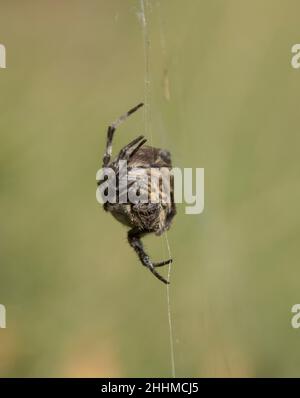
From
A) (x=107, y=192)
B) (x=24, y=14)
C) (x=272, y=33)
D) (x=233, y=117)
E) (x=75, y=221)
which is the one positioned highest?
(x=24, y=14)

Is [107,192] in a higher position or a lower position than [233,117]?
lower

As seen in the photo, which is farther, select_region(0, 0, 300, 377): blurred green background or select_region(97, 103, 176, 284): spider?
select_region(0, 0, 300, 377): blurred green background

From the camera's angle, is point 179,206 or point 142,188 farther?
point 179,206

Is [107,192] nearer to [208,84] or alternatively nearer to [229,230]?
[229,230]

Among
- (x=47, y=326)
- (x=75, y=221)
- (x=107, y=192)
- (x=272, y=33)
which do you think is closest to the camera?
(x=107, y=192)

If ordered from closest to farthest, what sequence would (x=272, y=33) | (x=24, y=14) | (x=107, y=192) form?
(x=107, y=192), (x=272, y=33), (x=24, y=14)

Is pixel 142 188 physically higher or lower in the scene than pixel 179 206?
lower

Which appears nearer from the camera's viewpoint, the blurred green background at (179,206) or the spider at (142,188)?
the spider at (142,188)

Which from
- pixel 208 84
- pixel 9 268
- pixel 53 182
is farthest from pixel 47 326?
pixel 208 84
